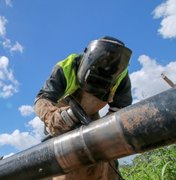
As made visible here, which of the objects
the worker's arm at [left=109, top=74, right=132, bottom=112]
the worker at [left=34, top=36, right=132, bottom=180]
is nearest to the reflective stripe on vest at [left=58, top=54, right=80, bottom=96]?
the worker at [left=34, top=36, right=132, bottom=180]

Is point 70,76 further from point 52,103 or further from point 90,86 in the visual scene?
point 90,86

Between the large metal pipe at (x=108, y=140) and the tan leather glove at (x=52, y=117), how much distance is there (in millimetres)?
992

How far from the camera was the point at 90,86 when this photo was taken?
2.83 meters

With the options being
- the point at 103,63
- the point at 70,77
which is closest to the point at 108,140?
the point at 103,63

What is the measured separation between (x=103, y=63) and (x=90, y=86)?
0.25 meters

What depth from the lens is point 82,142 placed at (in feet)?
5.43

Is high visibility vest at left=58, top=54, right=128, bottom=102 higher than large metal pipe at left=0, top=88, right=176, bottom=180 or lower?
higher

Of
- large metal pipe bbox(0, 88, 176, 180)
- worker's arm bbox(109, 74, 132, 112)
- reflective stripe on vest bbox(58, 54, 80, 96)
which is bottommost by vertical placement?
large metal pipe bbox(0, 88, 176, 180)

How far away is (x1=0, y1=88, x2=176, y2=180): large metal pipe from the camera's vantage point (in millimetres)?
1478

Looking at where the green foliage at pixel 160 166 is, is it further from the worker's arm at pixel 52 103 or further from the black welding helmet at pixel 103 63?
the black welding helmet at pixel 103 63

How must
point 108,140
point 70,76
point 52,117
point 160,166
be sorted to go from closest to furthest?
point 108,140, point 52,117, point 70,76, point 160,166

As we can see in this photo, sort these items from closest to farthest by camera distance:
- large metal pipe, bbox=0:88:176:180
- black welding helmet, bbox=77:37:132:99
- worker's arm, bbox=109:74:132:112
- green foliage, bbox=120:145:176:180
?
large metal pipe, bbox=0:88:176:180 → black welding helmet, bbox=77:37:132:99 → worker's arm, bbox=109:74:132:112 → green foliage, bbox=120:145:176:180

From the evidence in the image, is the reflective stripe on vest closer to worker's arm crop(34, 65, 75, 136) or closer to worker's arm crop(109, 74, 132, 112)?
worker's arm crop(34, 65, 75, 136)

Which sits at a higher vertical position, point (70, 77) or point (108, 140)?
point (70, 77)
